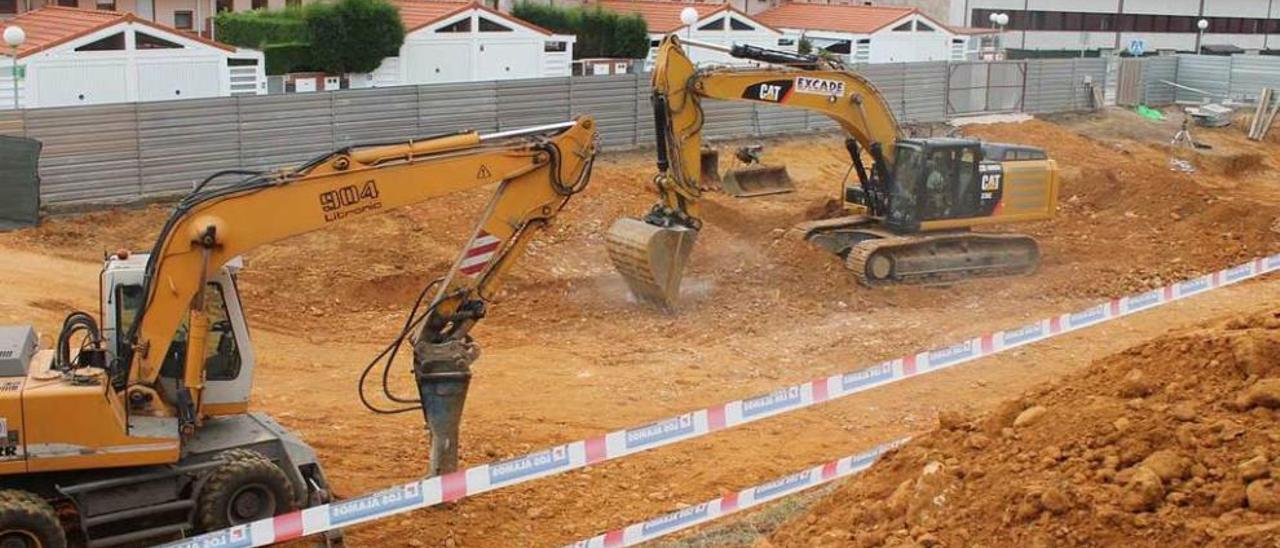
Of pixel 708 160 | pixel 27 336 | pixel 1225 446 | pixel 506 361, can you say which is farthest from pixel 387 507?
→ pixel 708 160

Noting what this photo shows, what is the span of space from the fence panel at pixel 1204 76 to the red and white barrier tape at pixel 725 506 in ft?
114

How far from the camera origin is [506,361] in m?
16.1

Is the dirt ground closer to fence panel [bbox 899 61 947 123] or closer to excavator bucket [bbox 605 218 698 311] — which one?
excavator bucket [bbox 605 218 698 311]

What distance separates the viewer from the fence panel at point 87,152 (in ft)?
69.3

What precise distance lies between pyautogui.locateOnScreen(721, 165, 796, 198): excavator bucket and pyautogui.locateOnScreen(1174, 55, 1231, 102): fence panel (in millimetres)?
24978

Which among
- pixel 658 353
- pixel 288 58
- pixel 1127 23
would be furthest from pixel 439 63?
pixel 1127 23

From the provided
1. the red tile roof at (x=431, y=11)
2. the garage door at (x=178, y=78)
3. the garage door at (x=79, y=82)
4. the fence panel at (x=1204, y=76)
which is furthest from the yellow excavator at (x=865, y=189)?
the fence panel at (x=1204, y=76)

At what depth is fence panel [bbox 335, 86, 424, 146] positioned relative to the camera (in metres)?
24.2

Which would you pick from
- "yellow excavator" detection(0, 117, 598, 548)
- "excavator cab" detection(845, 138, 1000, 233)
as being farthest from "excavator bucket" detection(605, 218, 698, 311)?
"yellow excavator" detection(0, 117, 598, 548)

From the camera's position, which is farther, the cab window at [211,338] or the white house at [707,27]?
the white house at [707,27]

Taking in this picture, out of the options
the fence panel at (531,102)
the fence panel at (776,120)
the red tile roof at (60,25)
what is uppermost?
the red tile roof at (60,25)

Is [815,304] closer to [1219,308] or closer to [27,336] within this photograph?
[1219,308]

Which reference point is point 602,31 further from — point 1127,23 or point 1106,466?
point 1106,466

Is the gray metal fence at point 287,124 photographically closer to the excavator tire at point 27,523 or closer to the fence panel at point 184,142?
the fence panel at point 184,142
